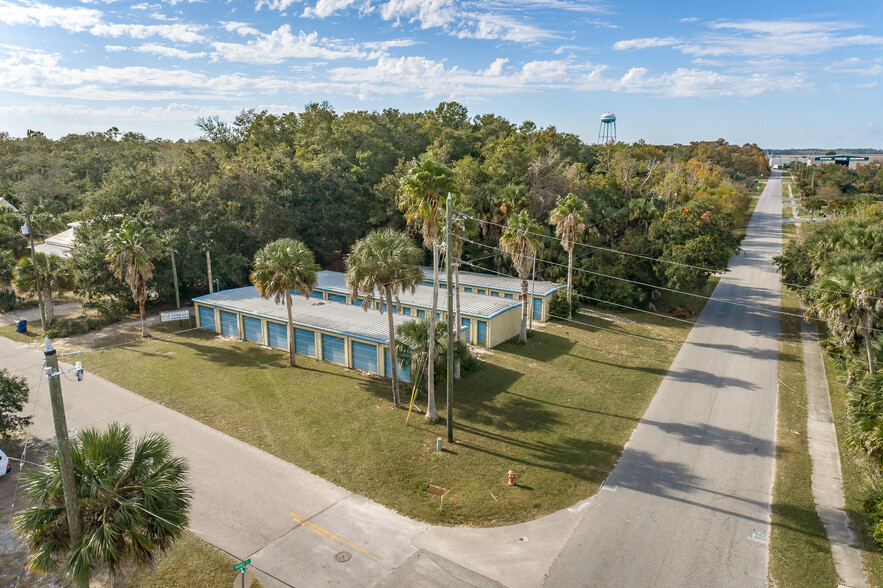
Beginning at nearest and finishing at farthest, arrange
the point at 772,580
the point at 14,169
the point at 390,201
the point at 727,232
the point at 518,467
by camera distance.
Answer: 1. the point at 772,580
2. the point at 518,467
3. the point at 727,232
4. the point at 390,201
5. the point at 14,169

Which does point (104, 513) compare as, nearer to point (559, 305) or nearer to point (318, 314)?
point (318, 314)

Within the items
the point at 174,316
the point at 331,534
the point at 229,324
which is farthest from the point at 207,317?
the point at 331,534

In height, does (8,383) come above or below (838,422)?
above

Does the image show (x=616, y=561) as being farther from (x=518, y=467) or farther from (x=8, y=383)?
(x=8, y=383)

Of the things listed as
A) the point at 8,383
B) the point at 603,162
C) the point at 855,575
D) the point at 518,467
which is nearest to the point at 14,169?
the point at 8,383

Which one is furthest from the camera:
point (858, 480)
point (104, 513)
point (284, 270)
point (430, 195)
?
point (284, 270)
